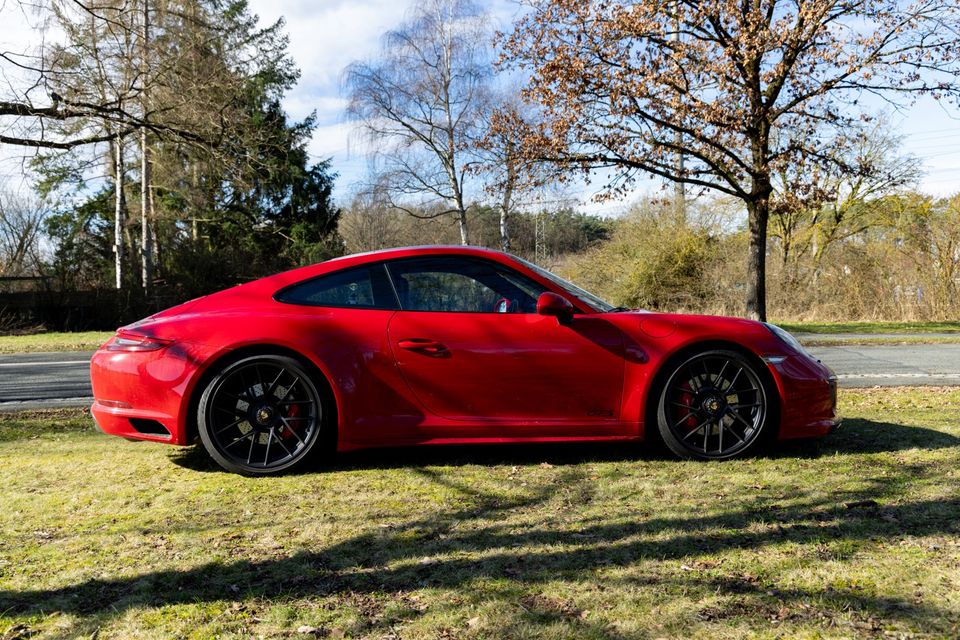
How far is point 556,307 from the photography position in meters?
4.14

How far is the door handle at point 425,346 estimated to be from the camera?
13.6ft

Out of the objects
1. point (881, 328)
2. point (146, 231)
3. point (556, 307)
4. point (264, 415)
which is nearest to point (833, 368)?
point (556, 307)

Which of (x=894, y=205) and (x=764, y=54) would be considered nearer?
(x=764, y=54)

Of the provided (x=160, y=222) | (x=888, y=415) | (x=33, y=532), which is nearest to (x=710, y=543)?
(x=33, y=532)

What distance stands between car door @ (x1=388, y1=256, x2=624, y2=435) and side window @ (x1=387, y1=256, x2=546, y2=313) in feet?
0.17

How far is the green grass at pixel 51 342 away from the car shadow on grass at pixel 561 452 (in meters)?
→ 11.5

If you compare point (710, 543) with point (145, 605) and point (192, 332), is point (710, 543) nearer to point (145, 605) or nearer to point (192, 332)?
point (145, 605)

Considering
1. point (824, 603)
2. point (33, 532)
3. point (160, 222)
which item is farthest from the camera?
point (160, 222)

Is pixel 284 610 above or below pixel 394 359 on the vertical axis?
below

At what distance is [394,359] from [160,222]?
26.6 metres

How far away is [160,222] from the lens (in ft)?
90.5

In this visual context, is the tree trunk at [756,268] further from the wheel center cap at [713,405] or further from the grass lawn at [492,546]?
the wheel center cap at [713,405]

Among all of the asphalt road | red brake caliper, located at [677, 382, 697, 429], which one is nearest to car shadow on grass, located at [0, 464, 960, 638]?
red brake caliper, located at [677, 382, 697, 429]

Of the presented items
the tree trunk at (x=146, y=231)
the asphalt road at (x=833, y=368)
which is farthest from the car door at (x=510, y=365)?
the tree trunk at (x=146, y=231)
